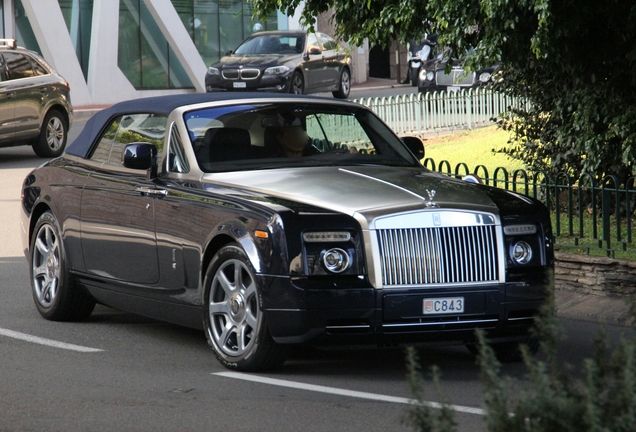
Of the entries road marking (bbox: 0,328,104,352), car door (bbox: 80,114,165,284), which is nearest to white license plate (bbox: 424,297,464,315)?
car door (bbox: 80,114,165,284)

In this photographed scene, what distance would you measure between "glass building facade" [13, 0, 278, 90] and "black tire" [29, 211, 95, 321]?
96.9 ft

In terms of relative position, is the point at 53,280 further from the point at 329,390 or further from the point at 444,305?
the point at 444,305

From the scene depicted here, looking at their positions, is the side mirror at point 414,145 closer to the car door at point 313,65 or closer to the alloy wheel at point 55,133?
the alloy wheel at point 55,133

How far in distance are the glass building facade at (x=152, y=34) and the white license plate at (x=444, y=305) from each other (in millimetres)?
32687

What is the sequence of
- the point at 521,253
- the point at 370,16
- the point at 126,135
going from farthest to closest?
the point at 370,16
the point at 126,135
the point at 521,253

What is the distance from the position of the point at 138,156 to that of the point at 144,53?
1341 inches

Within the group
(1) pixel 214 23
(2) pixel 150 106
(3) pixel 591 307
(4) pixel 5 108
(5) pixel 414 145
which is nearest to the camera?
(2) pixel 150 106

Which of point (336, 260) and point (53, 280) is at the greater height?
point (336, 260)

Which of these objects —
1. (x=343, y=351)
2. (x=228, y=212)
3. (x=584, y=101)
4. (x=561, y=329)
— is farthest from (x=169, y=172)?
(x=584, y=101)

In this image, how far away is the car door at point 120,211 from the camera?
817 centimetres

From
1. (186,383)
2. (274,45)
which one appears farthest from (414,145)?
(274,45)

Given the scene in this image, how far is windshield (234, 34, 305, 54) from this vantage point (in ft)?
106

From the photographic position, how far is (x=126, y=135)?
892 cm

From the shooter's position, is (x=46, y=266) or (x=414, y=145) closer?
(x=414, y=145)
